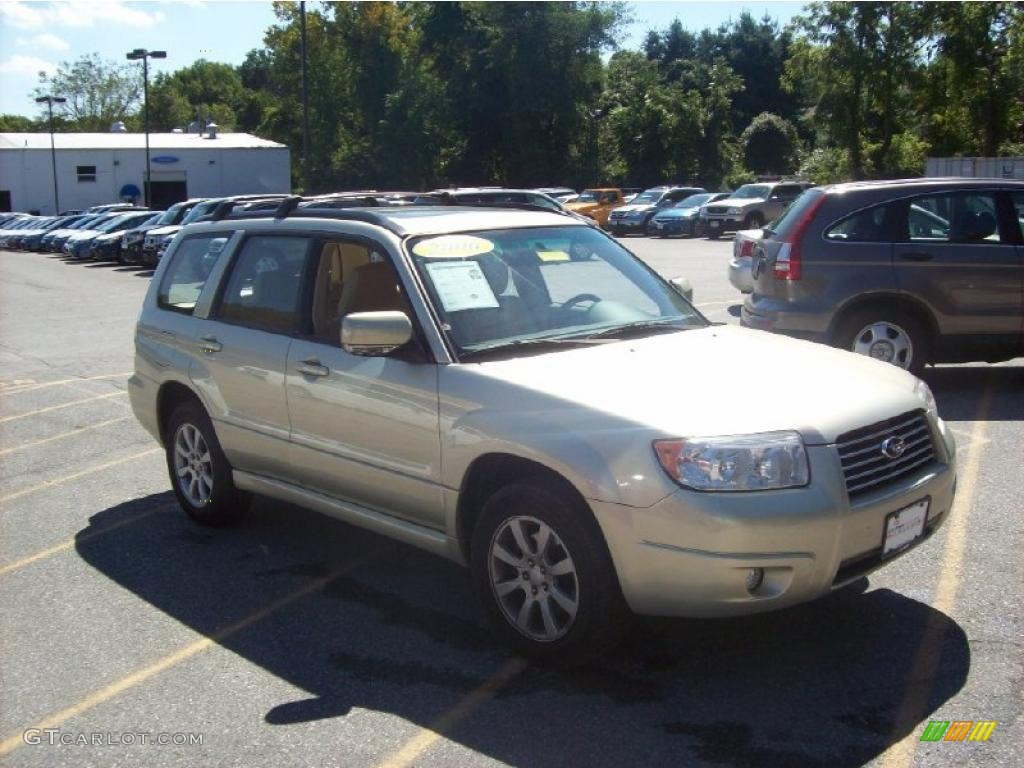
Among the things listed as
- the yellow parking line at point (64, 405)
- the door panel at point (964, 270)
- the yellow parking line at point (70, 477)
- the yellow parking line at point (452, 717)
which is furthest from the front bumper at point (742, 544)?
the yellow parking line at point (64, 405)

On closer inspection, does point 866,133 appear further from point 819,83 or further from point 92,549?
point 92,549

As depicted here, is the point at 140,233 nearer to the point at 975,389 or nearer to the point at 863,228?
the point at 863,228

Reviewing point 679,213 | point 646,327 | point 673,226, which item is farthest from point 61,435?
point 679,213

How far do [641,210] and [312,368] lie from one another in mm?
34372

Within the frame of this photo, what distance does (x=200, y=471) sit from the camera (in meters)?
6.36

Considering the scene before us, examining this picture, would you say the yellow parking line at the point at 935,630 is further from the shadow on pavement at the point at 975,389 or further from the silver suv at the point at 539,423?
the shadow on pavement at the point at 975,389

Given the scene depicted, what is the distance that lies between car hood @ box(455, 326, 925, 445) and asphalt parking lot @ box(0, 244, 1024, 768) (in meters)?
0.16

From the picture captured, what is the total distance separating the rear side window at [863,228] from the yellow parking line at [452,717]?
591cm

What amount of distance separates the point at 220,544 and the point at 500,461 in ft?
7.69

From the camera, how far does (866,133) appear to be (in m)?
40.5

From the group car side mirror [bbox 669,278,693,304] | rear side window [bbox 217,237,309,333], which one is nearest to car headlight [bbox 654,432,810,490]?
car side mirror [bbox 669,278,693,304]

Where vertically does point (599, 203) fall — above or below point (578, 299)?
above

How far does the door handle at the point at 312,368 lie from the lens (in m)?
5.29

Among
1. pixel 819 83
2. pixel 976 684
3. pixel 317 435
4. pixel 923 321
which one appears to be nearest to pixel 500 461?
pixel 317 435
